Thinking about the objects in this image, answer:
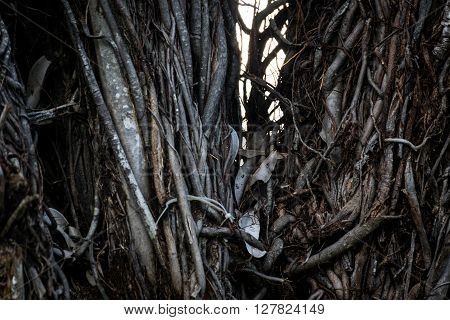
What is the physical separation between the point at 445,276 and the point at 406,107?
25.2 inches

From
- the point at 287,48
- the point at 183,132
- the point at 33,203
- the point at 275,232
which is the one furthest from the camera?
the point at 287,48

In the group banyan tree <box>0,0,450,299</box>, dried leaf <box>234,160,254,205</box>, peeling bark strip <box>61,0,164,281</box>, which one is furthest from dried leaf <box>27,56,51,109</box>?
dried leaf <box>234,160,254,205</box>

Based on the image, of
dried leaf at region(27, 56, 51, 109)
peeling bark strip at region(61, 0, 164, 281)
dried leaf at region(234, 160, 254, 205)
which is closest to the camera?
peeling bark strip at region(61, 0, 164, 281)

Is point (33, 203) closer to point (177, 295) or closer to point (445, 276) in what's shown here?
point (177, 295)

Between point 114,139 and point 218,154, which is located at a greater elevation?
point 114,139

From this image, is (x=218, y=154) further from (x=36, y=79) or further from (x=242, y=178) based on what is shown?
(x=36, y=79)

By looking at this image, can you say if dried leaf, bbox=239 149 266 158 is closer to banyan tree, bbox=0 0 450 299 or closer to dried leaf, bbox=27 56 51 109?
banyan tree, bbox=0 0 450 299

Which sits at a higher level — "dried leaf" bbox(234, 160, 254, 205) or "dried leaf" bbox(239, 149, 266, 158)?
"dried leaf" bbox(239, 149, 266, 158)

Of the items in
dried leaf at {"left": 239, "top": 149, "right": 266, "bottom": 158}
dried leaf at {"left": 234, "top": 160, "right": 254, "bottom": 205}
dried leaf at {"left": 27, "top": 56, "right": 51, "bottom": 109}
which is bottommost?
dried leaf at {"left": 234, "top": 160, "right": 254, "bottom": 205}

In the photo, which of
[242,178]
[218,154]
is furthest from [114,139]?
[242,178]

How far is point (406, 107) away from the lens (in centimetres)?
267

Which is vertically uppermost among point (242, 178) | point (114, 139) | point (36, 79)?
point (36, 79)

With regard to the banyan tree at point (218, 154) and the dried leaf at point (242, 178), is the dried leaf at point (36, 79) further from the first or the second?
the dried leaf at point (242, 178)

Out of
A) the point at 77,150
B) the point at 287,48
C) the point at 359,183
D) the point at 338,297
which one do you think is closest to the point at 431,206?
the point at 359,183
